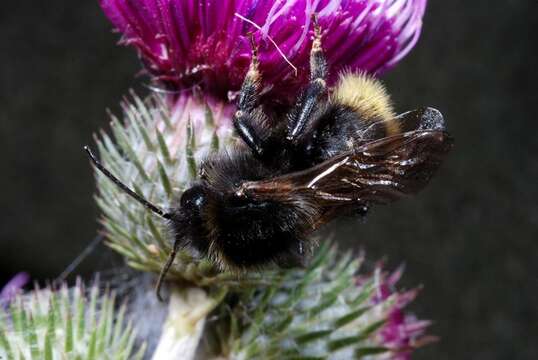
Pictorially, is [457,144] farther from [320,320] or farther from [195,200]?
[195,200]

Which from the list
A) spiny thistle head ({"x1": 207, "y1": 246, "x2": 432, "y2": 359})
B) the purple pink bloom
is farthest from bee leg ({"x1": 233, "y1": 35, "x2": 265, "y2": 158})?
the purple pink bloom

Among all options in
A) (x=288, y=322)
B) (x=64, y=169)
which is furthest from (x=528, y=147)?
(x=288, y=322)

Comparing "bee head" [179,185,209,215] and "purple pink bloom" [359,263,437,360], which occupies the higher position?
"bee head" [179,185,209,215]

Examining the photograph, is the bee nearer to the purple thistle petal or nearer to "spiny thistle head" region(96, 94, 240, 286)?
"spiny thistle head" region(96, 94, 240, 286)

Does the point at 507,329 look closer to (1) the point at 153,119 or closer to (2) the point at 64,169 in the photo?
(2) the point at 64,169

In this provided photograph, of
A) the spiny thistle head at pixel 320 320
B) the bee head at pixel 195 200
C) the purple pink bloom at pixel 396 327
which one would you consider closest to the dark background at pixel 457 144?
the purple pink bloom at pixel 396 327

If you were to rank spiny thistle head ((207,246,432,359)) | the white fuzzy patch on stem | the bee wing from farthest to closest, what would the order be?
spiny thistle head ((207,246,432,359)) < the white fuzzy patch on stem < the bee wing
